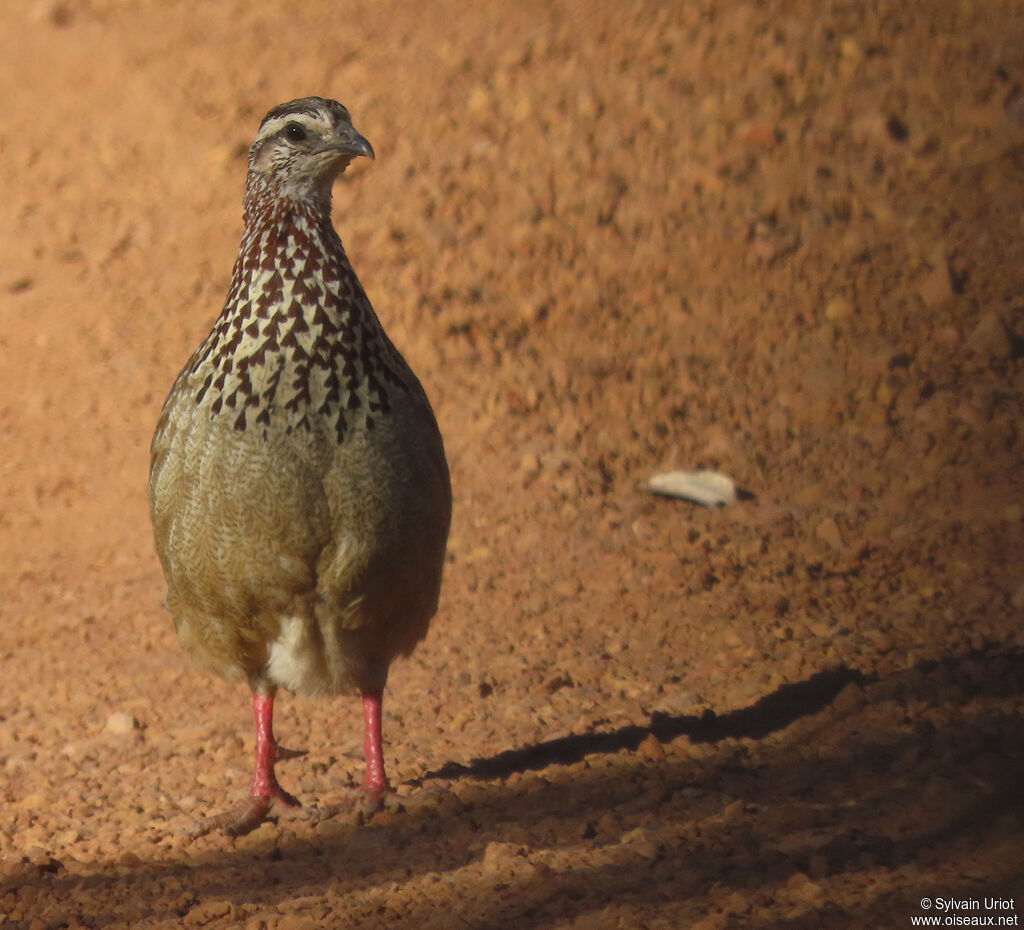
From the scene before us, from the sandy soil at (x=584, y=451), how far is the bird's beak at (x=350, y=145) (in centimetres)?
215

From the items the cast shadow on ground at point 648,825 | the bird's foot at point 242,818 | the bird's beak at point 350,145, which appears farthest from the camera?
the bird's foot at point 242,818

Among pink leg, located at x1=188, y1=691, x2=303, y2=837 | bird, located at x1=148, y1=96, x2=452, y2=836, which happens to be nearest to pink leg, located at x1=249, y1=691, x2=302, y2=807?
pink leg, located at x1=188, y1=691, x2=303, y2=837

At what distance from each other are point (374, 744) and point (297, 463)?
3.87 feet

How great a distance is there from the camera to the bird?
4664 mm

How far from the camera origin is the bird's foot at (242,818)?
507cm

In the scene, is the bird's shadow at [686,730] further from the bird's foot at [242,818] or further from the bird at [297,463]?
the bird at [297,463]

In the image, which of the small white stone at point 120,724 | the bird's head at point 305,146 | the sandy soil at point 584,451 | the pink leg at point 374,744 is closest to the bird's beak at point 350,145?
the bird's head at point 305,146

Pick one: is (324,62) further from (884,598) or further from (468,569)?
(884,598)

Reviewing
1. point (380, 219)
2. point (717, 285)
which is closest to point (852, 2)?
point (717, 285)

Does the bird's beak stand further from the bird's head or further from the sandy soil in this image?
the sandy soil

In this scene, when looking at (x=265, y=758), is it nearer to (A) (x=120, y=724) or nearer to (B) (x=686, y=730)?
(A) (x=120, y=724)

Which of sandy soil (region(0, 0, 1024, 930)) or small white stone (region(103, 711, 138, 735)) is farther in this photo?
small white stone (region(103, 711, 138, 735))

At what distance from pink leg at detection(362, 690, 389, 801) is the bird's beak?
1.85 metres

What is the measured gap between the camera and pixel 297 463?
183 inches
